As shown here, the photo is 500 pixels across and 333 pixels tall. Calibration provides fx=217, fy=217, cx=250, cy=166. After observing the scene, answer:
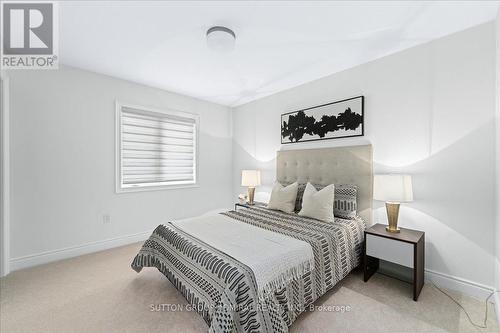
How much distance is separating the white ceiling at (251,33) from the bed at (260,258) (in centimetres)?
118

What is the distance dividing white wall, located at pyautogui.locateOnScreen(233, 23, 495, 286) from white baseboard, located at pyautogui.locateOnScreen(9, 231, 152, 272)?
11.4 feet

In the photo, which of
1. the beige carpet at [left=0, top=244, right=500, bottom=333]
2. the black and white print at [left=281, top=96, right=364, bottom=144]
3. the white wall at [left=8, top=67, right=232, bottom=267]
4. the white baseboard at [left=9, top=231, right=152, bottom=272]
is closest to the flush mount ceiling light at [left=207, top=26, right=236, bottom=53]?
the black and white print at [left=281, top=96, right=364, bottom=144]

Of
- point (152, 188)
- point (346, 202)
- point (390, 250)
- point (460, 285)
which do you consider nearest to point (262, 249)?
point (390, 250)

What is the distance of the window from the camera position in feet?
11.0

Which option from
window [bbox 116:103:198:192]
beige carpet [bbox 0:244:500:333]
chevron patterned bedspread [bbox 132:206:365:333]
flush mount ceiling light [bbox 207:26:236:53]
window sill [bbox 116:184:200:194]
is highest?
flush mount ceiling light [bbox 207:26:236:53]

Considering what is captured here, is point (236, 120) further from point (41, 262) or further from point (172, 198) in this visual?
point (41, 262)

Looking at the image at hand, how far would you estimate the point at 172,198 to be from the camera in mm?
3812

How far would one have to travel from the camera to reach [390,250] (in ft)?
6.77

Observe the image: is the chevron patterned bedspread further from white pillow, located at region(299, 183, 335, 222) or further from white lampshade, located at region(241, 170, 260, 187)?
white lampshade, located at region(241, 170, 260, 187)

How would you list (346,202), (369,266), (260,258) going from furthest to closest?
(346,202) → (369,266) → (260,258)

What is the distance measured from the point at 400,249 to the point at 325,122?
70.2 inches

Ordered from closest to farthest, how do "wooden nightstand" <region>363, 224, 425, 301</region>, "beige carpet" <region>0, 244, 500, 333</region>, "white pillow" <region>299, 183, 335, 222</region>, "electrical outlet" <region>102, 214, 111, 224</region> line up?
1. "beige carpet" <region>0, 244, 500, 333</region>
2. "wooden nightstand" <region>363, 224, 425, 301</region>
3. "white pillow" <region>299, 183, 335, 222</region>
4. "electrical outlet" <region>102, 214, 111, 224</region>


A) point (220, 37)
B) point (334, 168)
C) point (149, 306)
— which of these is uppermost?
point (220, 37)

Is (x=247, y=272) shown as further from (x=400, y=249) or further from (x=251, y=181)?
(x=251, y=181)
